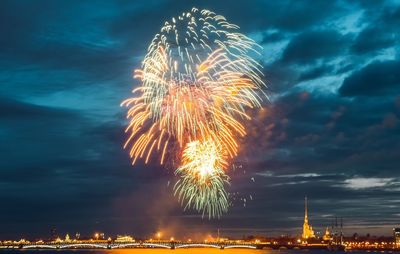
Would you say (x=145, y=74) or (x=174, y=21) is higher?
(x=174, y=21)

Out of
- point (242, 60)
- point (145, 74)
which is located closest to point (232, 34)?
point (242, 60)

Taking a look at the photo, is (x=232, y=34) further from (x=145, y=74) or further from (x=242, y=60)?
(x=145, y=74)

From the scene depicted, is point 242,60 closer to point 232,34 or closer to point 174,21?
point 232,34

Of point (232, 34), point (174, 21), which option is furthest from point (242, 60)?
point (174, 21)
